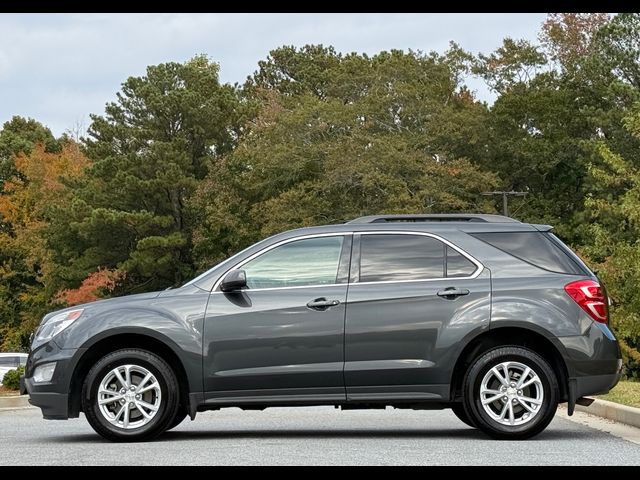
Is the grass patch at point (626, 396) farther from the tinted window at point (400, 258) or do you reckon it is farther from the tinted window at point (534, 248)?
the tinted window at point (400, 258)

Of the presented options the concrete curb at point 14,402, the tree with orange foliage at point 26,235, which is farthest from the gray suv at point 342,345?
the tree with orange foliage at point 26,235

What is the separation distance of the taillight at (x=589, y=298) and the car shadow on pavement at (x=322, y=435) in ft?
3.62

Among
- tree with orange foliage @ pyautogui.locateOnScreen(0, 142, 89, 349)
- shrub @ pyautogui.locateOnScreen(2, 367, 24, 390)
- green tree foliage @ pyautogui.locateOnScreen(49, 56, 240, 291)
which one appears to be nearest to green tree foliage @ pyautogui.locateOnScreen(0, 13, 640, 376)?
green tree foliage @ pyautogui.locateOnScreen(49, 56, 240, 291)

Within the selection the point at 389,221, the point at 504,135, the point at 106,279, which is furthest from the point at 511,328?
the point at 106,279

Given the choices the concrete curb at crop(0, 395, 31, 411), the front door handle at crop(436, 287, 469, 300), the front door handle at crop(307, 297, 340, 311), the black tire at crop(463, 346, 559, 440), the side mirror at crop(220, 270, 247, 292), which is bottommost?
the concrete curb at crop(0, 395, 31, 411)

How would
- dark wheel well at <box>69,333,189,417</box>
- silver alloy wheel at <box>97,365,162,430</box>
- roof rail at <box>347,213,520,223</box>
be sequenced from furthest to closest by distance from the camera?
1. roof rail at <box>347,213,520,223</box>
2. dark wheel well at <box>69,333,189,417</box>
3. silver alloy wheel at <box>97,365,162,430</box>

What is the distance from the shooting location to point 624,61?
54.3 metres

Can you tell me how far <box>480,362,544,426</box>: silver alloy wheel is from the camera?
31.7 ft

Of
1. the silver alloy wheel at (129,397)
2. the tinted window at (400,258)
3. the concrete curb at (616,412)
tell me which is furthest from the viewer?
the concrete curb at (616,412)

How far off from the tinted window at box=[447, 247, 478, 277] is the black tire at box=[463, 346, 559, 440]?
73 cm

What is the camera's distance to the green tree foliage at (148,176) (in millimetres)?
59875

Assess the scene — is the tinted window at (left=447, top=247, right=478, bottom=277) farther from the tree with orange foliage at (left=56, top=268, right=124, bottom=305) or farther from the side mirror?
the tree with orange foliage at (left=56, top=268, right=124, bottom=305)

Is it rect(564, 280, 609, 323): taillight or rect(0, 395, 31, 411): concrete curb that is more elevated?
rect(564, 280, 609, 323): taillight

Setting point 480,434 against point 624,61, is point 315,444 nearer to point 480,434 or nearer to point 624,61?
point 480,434
